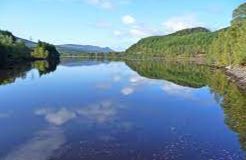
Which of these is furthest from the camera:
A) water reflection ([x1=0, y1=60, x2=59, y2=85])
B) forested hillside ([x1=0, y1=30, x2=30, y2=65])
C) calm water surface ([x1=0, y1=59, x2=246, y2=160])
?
forested hillside ([x1=0, y1=30, x2=30, y2=65])

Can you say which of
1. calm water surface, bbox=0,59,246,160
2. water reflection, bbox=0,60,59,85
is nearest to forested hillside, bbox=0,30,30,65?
water reflection, bbox=0,60,59,85

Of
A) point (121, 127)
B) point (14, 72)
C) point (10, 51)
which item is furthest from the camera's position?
point (10, 51)

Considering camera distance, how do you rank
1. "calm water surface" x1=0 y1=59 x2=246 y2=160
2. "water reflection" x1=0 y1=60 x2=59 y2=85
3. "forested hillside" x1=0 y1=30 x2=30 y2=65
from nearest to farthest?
"calm water surface" x1=0 y1=59 x2=246 y2=160
"water reflection" x1=0 y1=60 x2=59 y2=85
"forested hillside" x1=0 y1=30 x2=30 y2=65

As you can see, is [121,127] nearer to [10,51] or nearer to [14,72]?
[14,72]

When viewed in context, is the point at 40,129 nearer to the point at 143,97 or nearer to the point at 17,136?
the point at 17,136

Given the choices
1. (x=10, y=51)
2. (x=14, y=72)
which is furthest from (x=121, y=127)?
(x=10, y=51)

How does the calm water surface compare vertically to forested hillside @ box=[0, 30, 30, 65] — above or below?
above

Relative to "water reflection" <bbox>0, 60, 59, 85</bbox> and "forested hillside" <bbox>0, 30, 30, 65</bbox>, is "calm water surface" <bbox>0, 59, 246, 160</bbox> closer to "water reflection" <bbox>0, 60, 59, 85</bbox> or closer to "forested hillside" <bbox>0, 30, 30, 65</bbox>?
"water reflection" <bbox>0, 60, 59, 85</bbox>

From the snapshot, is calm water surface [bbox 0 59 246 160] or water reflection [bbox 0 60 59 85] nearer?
calm water surface [bbox 0 59 246 160]

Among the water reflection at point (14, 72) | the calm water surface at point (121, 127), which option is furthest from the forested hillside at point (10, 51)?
the calm water surface at point (121, 127)

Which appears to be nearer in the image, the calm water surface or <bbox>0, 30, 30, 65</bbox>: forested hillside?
the calm water surface

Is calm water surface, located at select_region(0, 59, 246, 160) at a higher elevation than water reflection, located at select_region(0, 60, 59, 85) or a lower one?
higher

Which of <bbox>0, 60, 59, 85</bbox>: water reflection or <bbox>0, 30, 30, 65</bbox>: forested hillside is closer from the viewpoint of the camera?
<bbox>0, 60, 59, 85</bbox>: water reflection

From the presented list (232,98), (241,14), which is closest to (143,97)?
(232,98)
